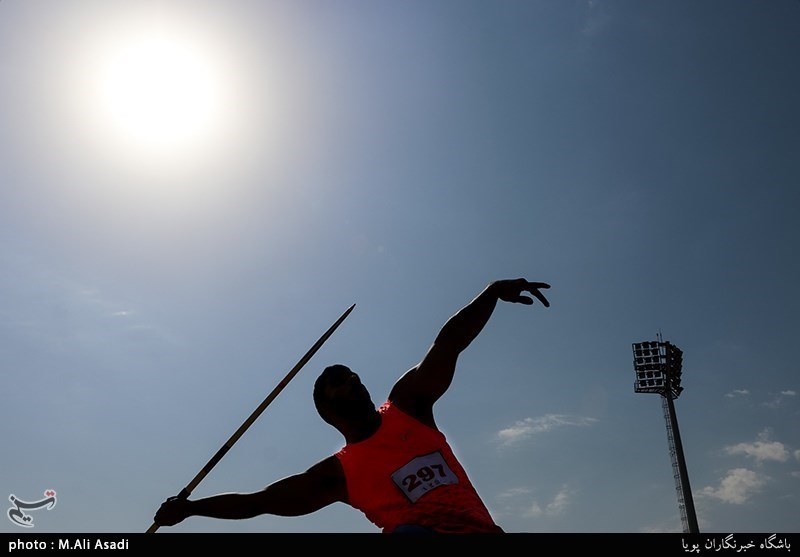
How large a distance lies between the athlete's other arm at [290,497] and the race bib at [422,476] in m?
0.64

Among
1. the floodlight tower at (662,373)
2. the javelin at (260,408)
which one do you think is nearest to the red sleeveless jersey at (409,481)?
the javelin at (260,408)

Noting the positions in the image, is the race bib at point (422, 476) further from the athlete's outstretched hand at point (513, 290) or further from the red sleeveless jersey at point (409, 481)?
the athlete's outstretched hand at point (513, 290)

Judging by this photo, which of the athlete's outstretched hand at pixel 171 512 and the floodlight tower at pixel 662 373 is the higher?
the floodlight tower at pixel 662 373

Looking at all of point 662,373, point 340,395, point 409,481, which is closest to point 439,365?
point 340,395

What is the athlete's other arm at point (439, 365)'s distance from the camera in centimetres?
461

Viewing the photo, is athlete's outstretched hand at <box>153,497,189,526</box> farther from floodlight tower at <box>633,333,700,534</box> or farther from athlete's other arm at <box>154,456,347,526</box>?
floodlight tower at <box>633,333,700,534</box>

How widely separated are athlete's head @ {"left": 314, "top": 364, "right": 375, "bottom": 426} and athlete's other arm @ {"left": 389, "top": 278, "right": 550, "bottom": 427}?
0.26 m

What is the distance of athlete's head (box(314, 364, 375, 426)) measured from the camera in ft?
15.0

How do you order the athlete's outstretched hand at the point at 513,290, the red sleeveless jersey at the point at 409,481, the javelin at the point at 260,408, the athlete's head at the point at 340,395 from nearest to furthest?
the red sleeveless jersey at the point at 409,481, the athlete's head at the point at 340,395, the athlete's outstretched hand at the point at 513,290, the javelin at the point at 260,408

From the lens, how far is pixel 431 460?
14.0ft

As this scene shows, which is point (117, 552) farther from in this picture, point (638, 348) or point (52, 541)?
point (638, 348)

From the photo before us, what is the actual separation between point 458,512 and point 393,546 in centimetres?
Answer: 92

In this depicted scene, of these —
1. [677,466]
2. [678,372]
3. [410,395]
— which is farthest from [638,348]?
[410,395]

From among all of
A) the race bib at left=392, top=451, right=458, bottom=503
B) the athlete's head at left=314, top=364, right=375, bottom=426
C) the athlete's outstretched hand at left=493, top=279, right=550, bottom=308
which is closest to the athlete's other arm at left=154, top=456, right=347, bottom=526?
the athlete's head at left=314, top=364, right=375, bottom=426
